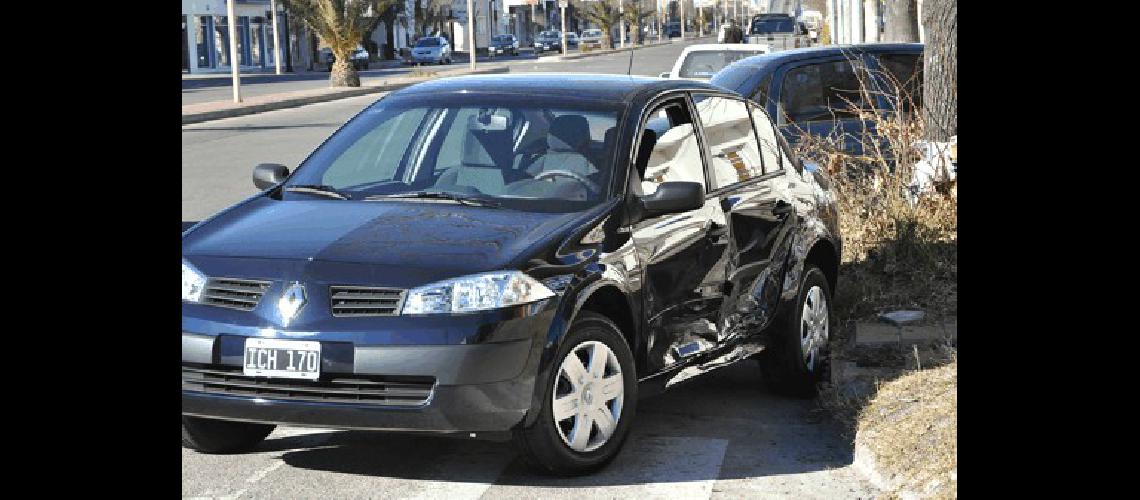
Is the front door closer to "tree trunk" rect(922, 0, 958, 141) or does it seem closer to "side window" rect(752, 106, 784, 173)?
"side window" rect(752, 106, 784, 173)

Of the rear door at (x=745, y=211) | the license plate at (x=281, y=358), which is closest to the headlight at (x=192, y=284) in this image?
the license plate at (x=281, y=358)

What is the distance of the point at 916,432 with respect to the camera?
666 cm

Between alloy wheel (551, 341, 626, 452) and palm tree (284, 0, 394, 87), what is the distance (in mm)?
43654

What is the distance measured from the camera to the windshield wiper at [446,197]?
281 inches

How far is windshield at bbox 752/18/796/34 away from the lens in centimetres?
4903

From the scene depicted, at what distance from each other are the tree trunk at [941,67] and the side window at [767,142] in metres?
4.25

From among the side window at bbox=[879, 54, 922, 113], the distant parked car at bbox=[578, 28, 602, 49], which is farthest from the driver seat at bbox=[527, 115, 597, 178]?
the distant parked car at bbox=[578, 28, 602, 49]

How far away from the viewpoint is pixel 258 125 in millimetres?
32625

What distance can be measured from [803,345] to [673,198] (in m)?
1.58

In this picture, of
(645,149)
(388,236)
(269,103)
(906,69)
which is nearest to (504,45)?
(269,103)
